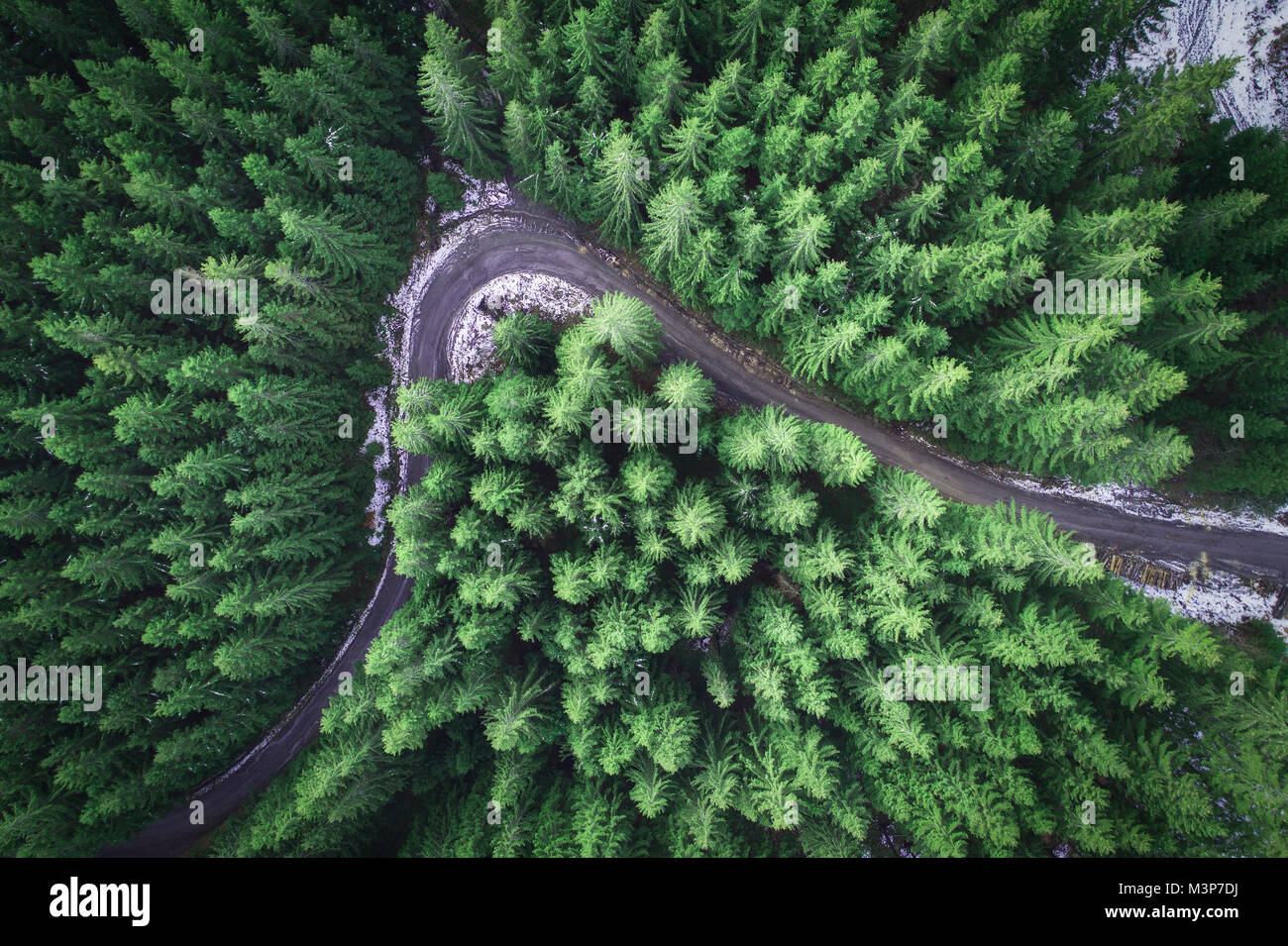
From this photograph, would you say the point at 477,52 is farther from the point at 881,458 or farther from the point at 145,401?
the point at 881,458

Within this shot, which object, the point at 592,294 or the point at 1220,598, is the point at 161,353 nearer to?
the point at 592,294

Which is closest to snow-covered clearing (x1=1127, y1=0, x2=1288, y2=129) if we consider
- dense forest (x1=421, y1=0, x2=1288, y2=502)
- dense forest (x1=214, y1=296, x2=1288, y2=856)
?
dense forest (x1=421, y1=0, x2=1288, y2=502)

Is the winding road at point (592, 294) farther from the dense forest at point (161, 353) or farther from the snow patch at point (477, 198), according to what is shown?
the dense forest at point (161, 353)

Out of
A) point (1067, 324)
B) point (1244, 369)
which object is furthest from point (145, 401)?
point (1244, 369)

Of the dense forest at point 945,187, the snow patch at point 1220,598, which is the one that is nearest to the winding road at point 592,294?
the snow patch at point 1220,598

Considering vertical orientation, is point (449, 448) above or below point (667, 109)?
below
